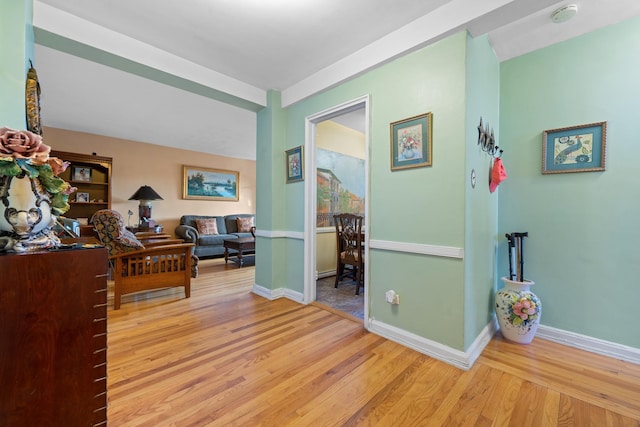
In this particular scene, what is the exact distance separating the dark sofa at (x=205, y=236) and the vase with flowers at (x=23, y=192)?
4494 mm

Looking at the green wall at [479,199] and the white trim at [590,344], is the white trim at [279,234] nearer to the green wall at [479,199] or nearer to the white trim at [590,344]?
the green wall at [479,199]

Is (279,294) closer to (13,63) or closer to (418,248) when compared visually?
(418,248)

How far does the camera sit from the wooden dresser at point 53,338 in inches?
32.2

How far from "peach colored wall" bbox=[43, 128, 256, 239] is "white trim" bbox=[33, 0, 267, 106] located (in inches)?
143

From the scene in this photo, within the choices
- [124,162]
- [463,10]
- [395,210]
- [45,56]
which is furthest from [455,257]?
[124,162]

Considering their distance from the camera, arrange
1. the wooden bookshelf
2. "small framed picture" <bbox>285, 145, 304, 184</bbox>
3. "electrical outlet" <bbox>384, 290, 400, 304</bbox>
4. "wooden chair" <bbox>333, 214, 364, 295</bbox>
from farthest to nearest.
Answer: the wooden bookshelf < "wooden chair" <bbox>333, 214, 364, 295</bbox> < "small framed picture" <bbox>285, 145, 304, 184</bbox> < "electrical outlet" <bbox>384, 290, 400, 304</bbox>

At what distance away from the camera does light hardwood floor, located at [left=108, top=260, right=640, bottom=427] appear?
4.43ft

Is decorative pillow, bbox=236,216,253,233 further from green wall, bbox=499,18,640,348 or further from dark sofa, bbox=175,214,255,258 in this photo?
green wall, bbox=499,18,640,348

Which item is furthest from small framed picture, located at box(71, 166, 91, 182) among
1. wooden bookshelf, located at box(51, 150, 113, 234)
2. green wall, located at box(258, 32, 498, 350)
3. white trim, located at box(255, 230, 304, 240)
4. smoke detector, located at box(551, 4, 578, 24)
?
smoke detector, located at box(551, 4, 578, 24)

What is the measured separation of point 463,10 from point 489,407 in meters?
2.36

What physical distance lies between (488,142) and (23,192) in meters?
2.75

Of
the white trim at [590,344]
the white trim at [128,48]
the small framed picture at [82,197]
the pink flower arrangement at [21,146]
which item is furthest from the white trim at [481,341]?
the small framed picture at [82,197]

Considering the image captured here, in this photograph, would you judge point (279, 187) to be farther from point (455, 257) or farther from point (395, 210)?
point (455, 257)

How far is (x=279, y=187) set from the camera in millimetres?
3186
